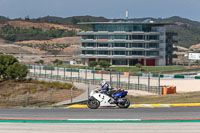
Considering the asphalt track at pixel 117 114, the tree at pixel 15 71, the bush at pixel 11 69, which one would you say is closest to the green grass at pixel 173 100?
the asphalt track at pixel 117 114

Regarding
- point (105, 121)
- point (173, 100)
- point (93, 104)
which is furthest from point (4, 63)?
point (105, 121)

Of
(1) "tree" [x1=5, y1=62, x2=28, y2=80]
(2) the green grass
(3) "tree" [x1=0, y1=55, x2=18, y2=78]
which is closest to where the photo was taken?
(2) the green grass

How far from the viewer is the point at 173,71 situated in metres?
111

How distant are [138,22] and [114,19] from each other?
14420 millimetres

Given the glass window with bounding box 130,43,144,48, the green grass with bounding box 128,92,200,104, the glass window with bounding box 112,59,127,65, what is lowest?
the green grass with bounding box 128,92,200,104

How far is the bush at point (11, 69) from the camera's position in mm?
71500

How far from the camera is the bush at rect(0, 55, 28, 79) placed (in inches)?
2815

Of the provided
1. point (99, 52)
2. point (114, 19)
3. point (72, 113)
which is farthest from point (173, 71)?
point (72, 113)

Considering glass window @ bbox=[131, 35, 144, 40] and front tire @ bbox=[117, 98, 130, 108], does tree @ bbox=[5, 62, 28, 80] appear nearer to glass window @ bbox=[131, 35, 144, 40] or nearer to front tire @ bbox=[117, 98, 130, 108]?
front tire @ bbox=[117, 98, 130, 108]

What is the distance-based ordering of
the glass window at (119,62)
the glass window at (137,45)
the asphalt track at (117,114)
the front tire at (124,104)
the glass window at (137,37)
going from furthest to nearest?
the glass window at (119,62), the glass window at (137,37), the glass window at (137,45), the front tire at (124,104), the asphalt track at (117,114)

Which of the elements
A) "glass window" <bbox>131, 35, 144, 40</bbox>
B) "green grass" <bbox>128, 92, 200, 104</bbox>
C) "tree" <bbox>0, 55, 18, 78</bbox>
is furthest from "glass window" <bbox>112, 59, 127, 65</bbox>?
"green grass" <bbox>128, 92, 200, 104</bbox>
